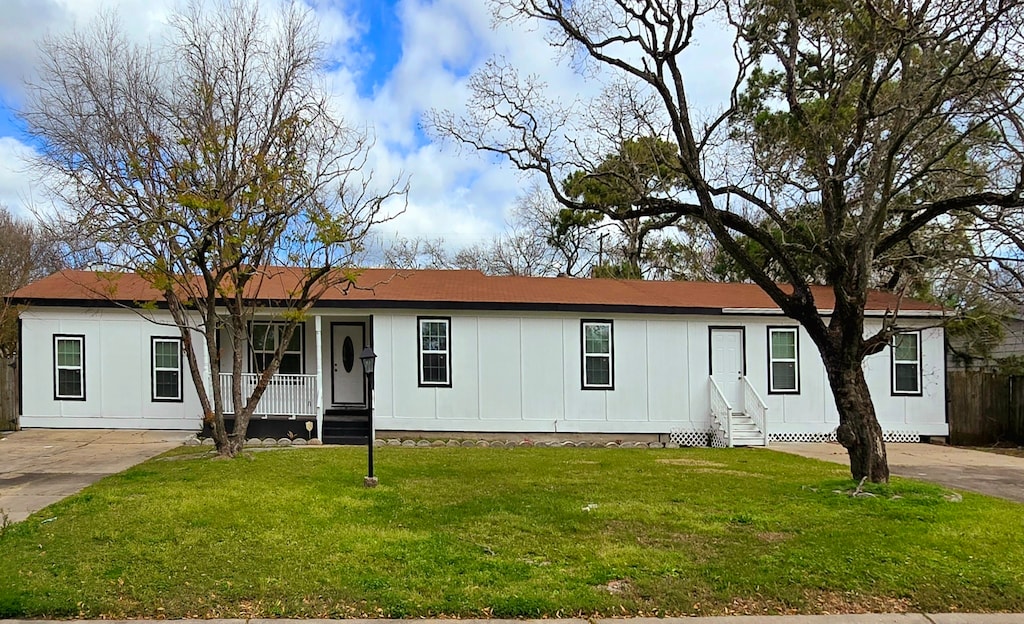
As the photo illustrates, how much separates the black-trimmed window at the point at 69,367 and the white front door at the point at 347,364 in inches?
210

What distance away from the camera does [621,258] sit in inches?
1155

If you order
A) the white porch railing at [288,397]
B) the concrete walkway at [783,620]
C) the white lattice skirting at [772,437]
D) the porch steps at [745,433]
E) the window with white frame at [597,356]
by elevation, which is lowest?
the white lattice skirting at [772,437]

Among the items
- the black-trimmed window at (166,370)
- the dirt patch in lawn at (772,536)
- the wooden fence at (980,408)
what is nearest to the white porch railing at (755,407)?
the wooden fence at (980,408)

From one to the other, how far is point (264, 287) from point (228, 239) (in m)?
5.97

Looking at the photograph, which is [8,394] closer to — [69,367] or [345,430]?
[69,367]

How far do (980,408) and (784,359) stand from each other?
4.82 meters

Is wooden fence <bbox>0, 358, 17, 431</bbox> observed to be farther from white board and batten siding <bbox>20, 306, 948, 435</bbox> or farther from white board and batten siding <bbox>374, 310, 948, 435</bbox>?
white board and batten siding <bbox>374, 310, 948, 435</bbox>

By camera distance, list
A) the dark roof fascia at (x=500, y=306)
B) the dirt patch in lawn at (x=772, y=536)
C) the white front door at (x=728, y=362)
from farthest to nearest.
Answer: the white front door at (x=728, y=362) → the dark roof fascia at (x=500, y=306) → the dirt patch in lawn at (x=772, y=536)

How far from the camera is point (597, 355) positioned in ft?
49.3

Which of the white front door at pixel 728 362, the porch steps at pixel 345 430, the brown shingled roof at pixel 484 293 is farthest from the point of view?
the white front door at pixel 728 362

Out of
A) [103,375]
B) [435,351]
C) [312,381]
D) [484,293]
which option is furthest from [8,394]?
[484,293]

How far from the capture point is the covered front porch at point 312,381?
1410cm

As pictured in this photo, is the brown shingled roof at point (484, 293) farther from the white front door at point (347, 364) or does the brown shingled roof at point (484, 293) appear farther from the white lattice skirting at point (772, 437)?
the white lattice skirting at point (772, 437)

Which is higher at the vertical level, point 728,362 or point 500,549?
point 728,362
